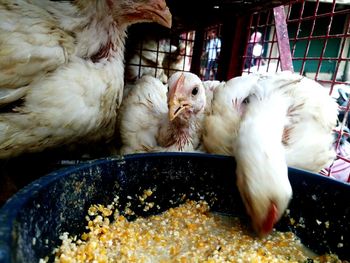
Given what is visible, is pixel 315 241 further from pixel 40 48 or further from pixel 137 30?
pixel 137 30

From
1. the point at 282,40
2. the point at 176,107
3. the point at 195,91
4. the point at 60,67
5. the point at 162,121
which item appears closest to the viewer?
the point at 60,67

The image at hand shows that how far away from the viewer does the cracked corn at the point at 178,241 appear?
2.92 ft

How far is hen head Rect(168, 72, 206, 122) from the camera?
139 cm

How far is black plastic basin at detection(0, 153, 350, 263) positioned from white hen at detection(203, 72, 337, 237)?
12 cm

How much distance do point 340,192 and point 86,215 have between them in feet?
2.59

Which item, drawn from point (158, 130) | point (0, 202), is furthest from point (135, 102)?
point (0, 202)

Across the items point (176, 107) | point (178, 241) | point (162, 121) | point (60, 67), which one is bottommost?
point (178, 241)

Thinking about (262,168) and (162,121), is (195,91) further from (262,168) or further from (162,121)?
(262,168)

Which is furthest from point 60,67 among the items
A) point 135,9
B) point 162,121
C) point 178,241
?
point 178,241

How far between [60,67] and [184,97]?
21.3 inches

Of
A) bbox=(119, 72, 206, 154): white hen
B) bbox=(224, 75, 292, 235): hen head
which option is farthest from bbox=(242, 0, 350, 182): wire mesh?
bbox=(119, 72, 206, 154): white hen

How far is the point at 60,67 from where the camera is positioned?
1241mm

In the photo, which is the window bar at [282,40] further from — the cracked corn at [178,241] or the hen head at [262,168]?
the cracked corn at [178,241]

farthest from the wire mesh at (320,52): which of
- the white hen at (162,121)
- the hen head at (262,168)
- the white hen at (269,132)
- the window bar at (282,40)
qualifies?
the white hen at (162,121)
